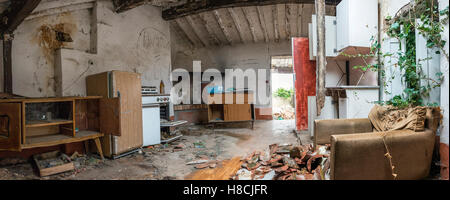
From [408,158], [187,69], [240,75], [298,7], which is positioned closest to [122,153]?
[408,158]

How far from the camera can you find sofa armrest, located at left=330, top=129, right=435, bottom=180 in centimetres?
155

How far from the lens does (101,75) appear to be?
3.29 meters

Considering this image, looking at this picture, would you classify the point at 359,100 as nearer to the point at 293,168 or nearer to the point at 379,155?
the point at 293,168

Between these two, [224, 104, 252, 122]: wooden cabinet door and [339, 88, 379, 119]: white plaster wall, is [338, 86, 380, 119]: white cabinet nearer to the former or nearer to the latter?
[339, 88, 379, 119]: white plaster wall

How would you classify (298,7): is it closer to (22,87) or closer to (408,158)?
(408,158)

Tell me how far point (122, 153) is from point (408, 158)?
136 inches

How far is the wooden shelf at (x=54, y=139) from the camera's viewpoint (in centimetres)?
261

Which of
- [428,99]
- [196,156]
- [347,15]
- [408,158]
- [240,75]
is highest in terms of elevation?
[347,15]

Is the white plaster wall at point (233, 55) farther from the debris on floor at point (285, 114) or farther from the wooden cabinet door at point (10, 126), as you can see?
the wooden cabinet door at point (10, 126)

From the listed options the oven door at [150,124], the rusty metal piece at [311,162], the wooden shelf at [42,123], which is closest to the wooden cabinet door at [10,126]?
the wooden shelf at [42,123]

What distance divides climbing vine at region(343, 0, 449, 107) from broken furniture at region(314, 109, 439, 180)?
1.59 ft

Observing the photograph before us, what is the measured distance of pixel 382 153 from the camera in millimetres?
1606

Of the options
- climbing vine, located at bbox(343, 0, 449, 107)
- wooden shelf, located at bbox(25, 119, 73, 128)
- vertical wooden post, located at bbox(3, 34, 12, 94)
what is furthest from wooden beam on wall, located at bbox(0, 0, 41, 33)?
climbing vine, located at bbox(343, 0, 449, 107)
